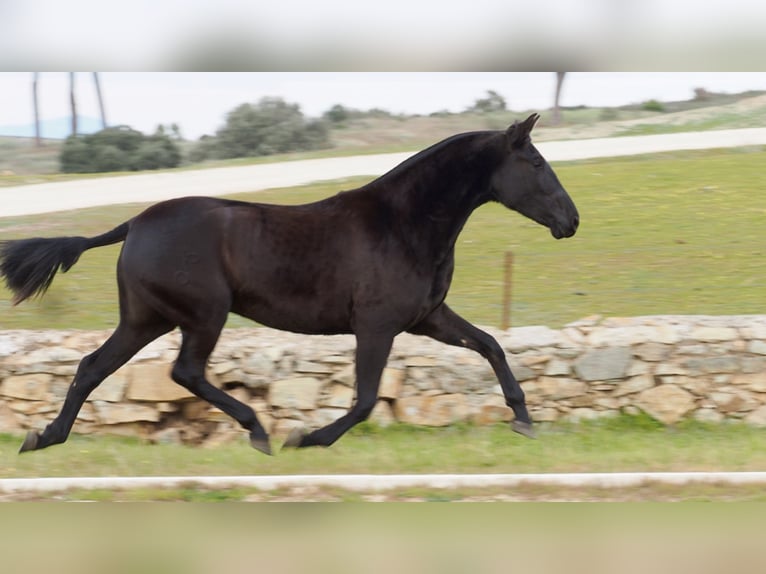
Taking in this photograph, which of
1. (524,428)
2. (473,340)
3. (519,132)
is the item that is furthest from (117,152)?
(524,428)

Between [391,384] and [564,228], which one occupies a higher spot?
[564,228]

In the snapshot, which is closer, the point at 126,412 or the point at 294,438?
the point at 294,438

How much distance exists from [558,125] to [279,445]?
7.85 meters

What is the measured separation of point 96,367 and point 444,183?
2368 mm

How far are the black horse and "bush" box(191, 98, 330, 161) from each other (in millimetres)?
6939

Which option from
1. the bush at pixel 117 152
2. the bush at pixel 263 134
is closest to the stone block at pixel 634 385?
the bush at pixel 263 134

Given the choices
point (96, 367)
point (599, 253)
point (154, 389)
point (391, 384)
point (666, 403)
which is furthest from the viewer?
point (599, 253)

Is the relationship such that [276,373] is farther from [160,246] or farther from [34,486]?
A: [34,486]

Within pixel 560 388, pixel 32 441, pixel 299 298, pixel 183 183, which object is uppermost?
pixel 299 298

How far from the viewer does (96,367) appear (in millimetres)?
6824

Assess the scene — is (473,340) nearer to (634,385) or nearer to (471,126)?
(634,385)

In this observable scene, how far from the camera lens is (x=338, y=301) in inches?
266

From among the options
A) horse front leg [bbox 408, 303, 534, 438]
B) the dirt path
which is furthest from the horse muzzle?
the dirt path

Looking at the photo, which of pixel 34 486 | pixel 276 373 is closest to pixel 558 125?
pixel 276 373
